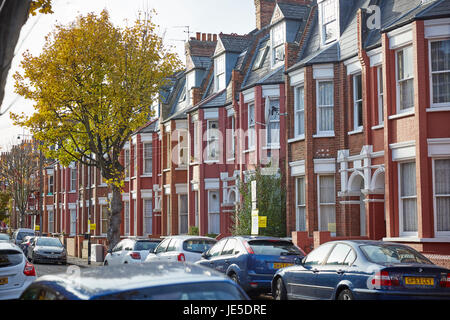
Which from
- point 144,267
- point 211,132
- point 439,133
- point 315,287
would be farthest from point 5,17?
point 211,132

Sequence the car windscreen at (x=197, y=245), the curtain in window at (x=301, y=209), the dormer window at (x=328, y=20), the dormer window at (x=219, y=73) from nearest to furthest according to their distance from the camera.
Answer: the car windscreen at (x=197, y=245), the curtain in window at (x=301, y=209), the dormer window at (x=328, y=20), the dormer window at (x=219, y=73)

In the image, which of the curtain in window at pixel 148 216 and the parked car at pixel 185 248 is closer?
the parked car at pixel 185 248

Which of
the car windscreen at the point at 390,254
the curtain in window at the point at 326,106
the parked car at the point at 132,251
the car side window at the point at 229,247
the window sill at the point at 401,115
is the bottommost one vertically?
the parked car at the point at 132,251

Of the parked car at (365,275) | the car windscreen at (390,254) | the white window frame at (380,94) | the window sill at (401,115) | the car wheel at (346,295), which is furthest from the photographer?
the white window frame at (380,94)

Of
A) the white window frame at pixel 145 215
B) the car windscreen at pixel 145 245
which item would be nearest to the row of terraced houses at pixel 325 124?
the white window frame at pixel 145 215

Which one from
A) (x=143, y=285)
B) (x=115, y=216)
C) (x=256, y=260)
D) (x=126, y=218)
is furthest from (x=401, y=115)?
(x=126, y=218)

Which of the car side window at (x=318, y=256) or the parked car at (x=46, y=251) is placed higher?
the car side window at (x=318, y=256)

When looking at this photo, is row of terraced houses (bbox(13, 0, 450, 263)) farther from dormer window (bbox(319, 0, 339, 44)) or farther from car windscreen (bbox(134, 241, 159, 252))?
car windscreen (bbox(134, 241, 159, 252))

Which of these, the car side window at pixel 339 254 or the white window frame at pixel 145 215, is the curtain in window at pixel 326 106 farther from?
the white window frame at pixel 145 215

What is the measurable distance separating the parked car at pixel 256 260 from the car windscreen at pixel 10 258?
4861 mm

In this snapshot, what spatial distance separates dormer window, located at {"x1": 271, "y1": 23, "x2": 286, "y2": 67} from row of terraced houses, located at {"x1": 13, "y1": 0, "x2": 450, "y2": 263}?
96 mm

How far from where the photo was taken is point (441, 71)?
1981 centimetres

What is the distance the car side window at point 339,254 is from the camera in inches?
493

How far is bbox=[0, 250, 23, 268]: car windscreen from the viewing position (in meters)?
14.4
